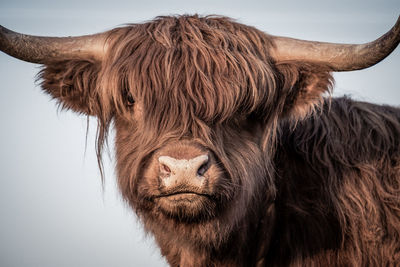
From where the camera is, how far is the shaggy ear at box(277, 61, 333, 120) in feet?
12.2

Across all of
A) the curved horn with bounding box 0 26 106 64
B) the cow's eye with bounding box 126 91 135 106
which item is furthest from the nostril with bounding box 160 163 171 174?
the curved horn with bounding box 0 26 106 64

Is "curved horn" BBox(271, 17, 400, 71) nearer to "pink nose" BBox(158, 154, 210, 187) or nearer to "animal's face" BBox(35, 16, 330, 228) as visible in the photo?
"animal's face" BBox(35, 16, 330, 228)

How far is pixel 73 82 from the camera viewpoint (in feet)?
12.6

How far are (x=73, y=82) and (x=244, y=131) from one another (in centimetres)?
136

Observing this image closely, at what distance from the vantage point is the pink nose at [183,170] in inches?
110

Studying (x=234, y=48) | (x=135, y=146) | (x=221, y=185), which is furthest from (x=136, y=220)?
(x=234, y=48)

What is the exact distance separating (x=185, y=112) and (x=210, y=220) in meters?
0.72

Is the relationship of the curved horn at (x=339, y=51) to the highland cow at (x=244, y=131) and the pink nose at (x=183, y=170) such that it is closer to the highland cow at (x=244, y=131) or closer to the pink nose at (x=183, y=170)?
the highland cow at (x=244, y=131)

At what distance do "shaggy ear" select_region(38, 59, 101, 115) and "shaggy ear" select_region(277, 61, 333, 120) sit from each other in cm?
142

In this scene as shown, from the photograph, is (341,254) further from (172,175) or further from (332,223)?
(172,175)

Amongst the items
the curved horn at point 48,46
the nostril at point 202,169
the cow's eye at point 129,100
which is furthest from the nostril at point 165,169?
the curved horn at point 48,46

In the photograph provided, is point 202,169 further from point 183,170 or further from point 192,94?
point 192,94

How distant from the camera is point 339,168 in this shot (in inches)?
154

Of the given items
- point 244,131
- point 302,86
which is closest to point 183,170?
point 244,131
